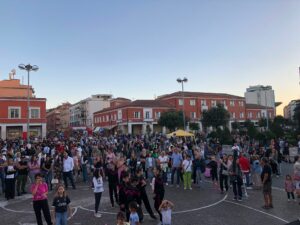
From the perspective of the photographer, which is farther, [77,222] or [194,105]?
[194,105]

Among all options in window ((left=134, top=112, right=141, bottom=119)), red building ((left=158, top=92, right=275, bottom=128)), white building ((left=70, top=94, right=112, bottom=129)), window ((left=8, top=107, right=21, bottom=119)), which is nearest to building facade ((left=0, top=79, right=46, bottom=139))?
window ((left=8, top=107, right=21, bottom=119))

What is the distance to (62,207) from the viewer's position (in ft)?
21.9

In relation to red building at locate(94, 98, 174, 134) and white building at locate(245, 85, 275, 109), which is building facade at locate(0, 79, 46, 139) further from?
white building at locate(245, 85, 275, 109)

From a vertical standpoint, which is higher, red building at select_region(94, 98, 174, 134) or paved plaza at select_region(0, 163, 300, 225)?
red building at select_region(94, 98, 174, 134)

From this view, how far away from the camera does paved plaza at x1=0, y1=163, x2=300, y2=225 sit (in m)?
8.06

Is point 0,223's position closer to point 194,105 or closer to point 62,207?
point 62,207

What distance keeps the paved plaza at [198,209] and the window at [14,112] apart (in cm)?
3846

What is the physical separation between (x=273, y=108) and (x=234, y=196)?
7904cm

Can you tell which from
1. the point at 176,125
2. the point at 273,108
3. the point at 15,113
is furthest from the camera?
the point at 273,108

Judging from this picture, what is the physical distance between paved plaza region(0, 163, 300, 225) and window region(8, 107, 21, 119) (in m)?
38.5

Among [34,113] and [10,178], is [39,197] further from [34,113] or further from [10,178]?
[34,113]

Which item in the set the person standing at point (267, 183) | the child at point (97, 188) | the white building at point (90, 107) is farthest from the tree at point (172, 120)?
the child at point (97, 188)

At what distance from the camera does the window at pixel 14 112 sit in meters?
45.7

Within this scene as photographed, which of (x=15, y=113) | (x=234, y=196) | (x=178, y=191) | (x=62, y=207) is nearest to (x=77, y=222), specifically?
(x=62, y=207)
